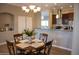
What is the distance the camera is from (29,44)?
116 inches

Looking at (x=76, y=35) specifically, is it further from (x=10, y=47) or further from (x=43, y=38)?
(x=10, y=47)

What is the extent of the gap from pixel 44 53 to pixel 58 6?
107cm

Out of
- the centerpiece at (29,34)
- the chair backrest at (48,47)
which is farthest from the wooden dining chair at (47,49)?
the centerpiece at (29,34)

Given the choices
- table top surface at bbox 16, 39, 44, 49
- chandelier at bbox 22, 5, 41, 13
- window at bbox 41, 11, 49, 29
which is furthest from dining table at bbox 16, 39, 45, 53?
chandelier at bbox 22, 5, 41, 13

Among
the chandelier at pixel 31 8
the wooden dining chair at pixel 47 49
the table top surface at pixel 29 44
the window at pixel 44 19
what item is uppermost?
the chandelier at pixel 31 8

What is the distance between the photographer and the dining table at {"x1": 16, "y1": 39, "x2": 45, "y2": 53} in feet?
9.44

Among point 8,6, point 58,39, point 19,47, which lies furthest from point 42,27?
point 8,6

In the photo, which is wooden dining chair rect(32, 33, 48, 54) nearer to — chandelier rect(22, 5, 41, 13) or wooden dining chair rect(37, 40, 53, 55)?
wooden dining chair rect(37, 40, 53, 55)

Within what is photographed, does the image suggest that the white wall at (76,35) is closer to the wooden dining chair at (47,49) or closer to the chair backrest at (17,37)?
the wooden dining chair at (47,49)

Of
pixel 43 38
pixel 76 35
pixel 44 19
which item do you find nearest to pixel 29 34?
pixel 43 38

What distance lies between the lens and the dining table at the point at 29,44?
2.88m
